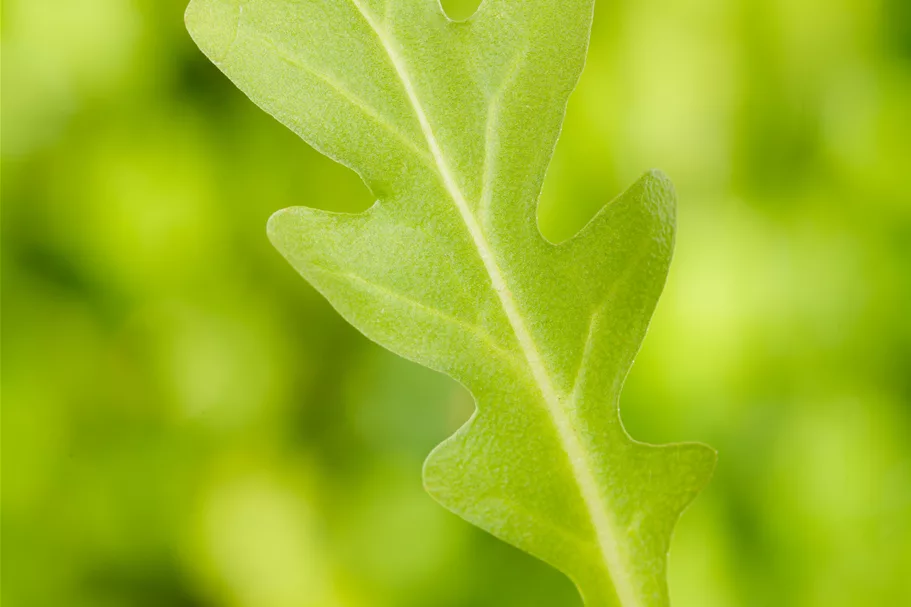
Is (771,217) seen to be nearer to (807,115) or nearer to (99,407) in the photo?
(807,115)

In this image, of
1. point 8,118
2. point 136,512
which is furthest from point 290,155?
point 136,512

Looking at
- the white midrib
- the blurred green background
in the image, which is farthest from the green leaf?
the blurred green background

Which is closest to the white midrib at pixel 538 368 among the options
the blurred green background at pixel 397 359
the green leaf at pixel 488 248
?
the green leaf at pixel 488 248

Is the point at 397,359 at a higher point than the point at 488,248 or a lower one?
lower

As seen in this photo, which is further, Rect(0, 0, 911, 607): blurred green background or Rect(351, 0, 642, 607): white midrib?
Rect(0, 0, 911, 607): blurred green background

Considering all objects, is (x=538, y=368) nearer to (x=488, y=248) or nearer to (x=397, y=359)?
(x=488, y=248)

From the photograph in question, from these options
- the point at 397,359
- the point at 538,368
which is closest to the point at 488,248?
the point at 538,368

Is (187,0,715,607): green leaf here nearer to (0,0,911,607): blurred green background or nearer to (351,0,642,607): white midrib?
(351,0,642,607): white midrib

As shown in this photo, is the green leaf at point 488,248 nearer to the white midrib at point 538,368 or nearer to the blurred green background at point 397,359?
the white midrib at point 538,368
